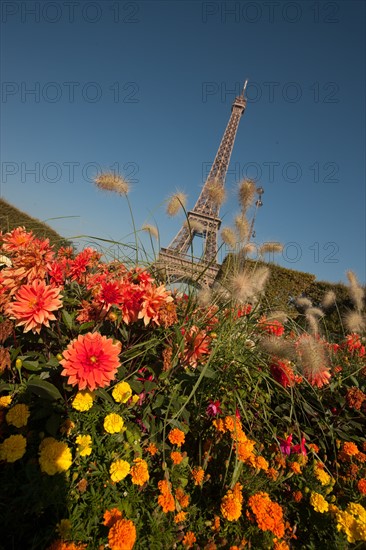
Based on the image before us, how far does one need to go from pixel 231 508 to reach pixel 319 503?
0.37 metres

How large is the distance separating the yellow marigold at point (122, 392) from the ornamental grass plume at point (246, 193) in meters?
1.48

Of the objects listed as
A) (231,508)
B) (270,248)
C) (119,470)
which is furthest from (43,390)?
(270,248)

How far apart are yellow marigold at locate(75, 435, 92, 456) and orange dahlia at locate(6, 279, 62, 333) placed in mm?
396

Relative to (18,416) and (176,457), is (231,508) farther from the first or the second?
(18,416)

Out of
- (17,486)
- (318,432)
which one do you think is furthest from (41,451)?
(318,432)

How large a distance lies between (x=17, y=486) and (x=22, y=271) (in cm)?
77

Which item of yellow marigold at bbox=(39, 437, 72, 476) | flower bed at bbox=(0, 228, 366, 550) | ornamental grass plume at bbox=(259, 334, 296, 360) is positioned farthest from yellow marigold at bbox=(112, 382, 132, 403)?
ornamental grass plume at bbox=(259, 334, 296, 360)

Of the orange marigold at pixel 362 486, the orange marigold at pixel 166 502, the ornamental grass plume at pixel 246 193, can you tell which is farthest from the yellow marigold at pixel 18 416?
the ornamental grass plume at pixel 246 193

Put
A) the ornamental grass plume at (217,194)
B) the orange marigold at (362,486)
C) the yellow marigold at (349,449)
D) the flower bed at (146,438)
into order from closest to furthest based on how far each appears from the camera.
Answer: the flower bed at (146,438), the orange marigold at (362,486), the yellow marigold at (349,449), the ornamental grass plume at (217,194)

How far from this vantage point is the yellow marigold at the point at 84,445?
97 centimetres

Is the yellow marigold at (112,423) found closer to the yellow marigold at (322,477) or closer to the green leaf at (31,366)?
the green leaf at (31,366)

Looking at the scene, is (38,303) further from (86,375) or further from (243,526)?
(243,526)

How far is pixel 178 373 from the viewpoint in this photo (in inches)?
57.4

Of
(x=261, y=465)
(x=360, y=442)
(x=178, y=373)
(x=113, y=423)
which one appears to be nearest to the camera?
(x=113, y=423)
